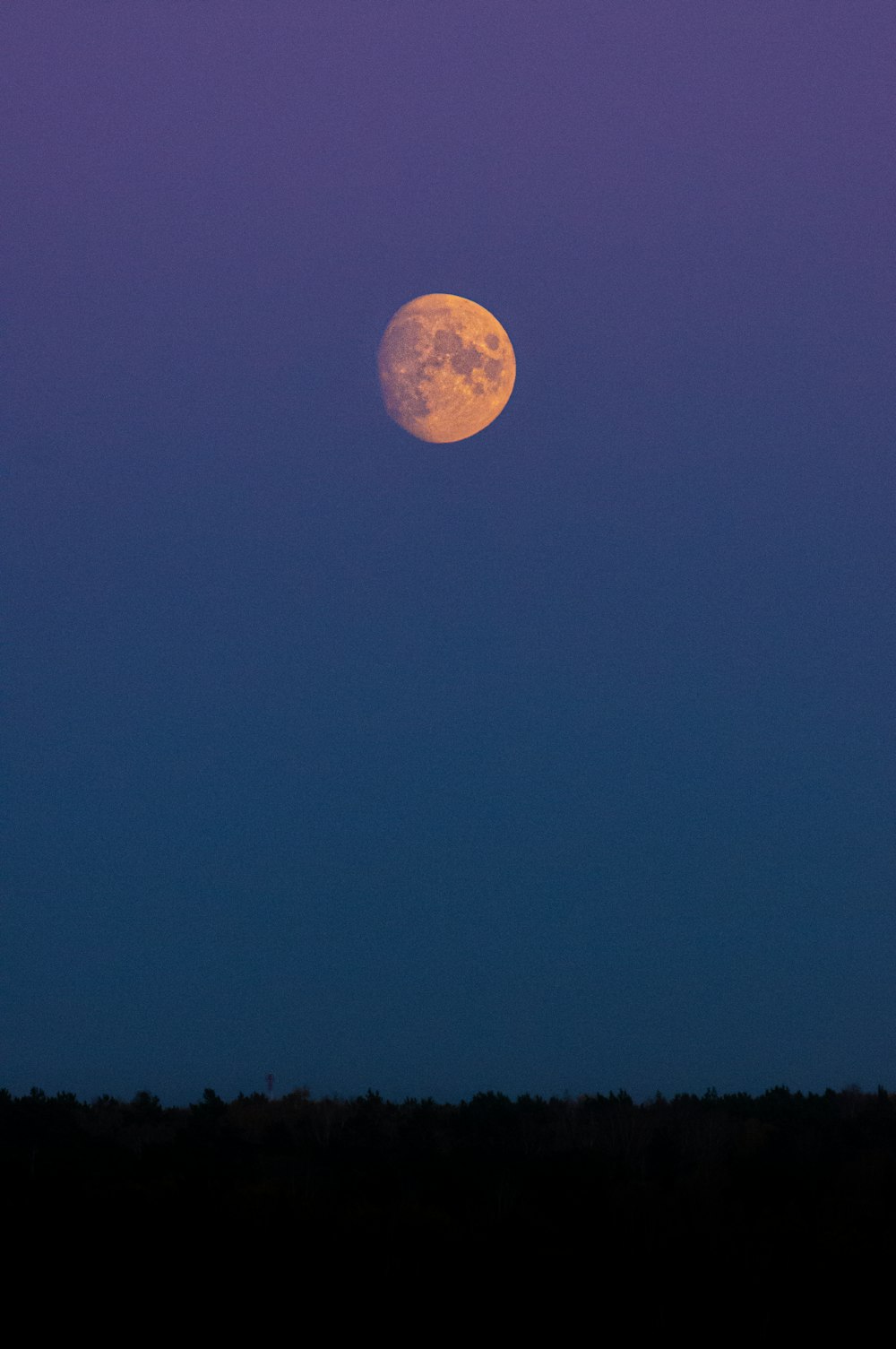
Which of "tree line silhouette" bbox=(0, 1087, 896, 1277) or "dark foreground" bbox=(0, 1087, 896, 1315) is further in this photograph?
"tree line silhouette" bbox=(0, 1087, 896, 1277)

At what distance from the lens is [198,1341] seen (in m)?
8.84

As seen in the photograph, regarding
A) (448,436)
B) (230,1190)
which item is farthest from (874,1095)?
(448,436)

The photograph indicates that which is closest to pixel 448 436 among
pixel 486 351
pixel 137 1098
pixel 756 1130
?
pixel 486 351

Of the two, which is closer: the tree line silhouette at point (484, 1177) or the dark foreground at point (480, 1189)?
the dark foreground at point (480, 1189)

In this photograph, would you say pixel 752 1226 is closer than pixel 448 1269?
No

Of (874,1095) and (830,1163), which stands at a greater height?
(874,1095)

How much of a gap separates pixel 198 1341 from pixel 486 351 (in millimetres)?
33295

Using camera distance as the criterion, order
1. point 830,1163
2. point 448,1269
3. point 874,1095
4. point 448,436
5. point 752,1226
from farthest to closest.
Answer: point 448,436 → point 874,1095 → point 830,1163 → point 752,1226 → point 448,1269

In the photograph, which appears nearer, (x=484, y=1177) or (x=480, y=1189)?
(x=480, y=1189)

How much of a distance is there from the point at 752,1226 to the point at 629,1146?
4.85m

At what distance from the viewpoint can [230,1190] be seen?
494 inches

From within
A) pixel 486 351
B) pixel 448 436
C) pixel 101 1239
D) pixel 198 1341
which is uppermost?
pixel 486 351

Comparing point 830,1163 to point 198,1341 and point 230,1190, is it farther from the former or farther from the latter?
point 198,1341

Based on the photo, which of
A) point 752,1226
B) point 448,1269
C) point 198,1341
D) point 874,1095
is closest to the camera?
point 198,1341
